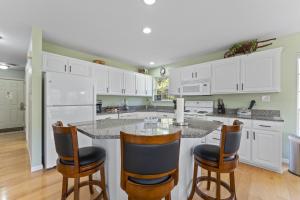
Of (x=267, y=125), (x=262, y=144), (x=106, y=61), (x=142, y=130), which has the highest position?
(x=106, y=61)

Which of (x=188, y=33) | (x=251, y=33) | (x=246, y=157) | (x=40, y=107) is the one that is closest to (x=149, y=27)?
(x=188, y=33)

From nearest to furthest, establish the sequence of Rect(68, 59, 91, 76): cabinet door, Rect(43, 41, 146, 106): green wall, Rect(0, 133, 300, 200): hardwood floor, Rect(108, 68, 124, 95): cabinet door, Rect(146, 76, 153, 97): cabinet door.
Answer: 1. Rect(0, 133, 300, 200): hardwood floor
2. Rect(68, 59, 91, 76): cabinet door
3. Rect(43, 41, 146, 106): green wall
4. Rect(108, 68, 124, 95): cabinet door
5. Rect(146, 76, 153, 97): cabinet door

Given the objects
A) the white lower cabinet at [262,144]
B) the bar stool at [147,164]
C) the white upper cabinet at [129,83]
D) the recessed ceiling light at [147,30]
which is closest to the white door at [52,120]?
the white upper cabinet at [129,83]

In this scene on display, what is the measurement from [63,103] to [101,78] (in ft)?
4.45

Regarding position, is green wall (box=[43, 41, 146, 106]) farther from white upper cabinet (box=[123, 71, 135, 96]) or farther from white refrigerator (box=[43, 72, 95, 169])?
white refrigerator (box=[43, 72, 95, 169])

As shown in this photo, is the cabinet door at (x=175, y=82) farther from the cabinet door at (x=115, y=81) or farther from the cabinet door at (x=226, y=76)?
the cabinet door at (x=115, y=81)

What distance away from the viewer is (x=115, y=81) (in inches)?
171

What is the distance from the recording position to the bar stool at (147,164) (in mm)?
1054

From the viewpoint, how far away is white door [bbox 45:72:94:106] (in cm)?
271

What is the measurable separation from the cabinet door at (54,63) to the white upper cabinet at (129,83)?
1766 mm

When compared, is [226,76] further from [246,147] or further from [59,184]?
[59,184]

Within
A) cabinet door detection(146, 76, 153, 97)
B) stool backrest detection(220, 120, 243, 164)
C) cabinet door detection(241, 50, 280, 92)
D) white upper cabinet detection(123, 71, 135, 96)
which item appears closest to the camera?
stool backrest detection(220, 120, 243, 164)

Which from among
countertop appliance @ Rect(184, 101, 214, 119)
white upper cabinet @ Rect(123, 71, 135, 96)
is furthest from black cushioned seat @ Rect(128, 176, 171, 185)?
white upper cabinet @ Rect(123, 71, 135, 96)

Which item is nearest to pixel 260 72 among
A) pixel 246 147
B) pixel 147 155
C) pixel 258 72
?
pixel 258 72
